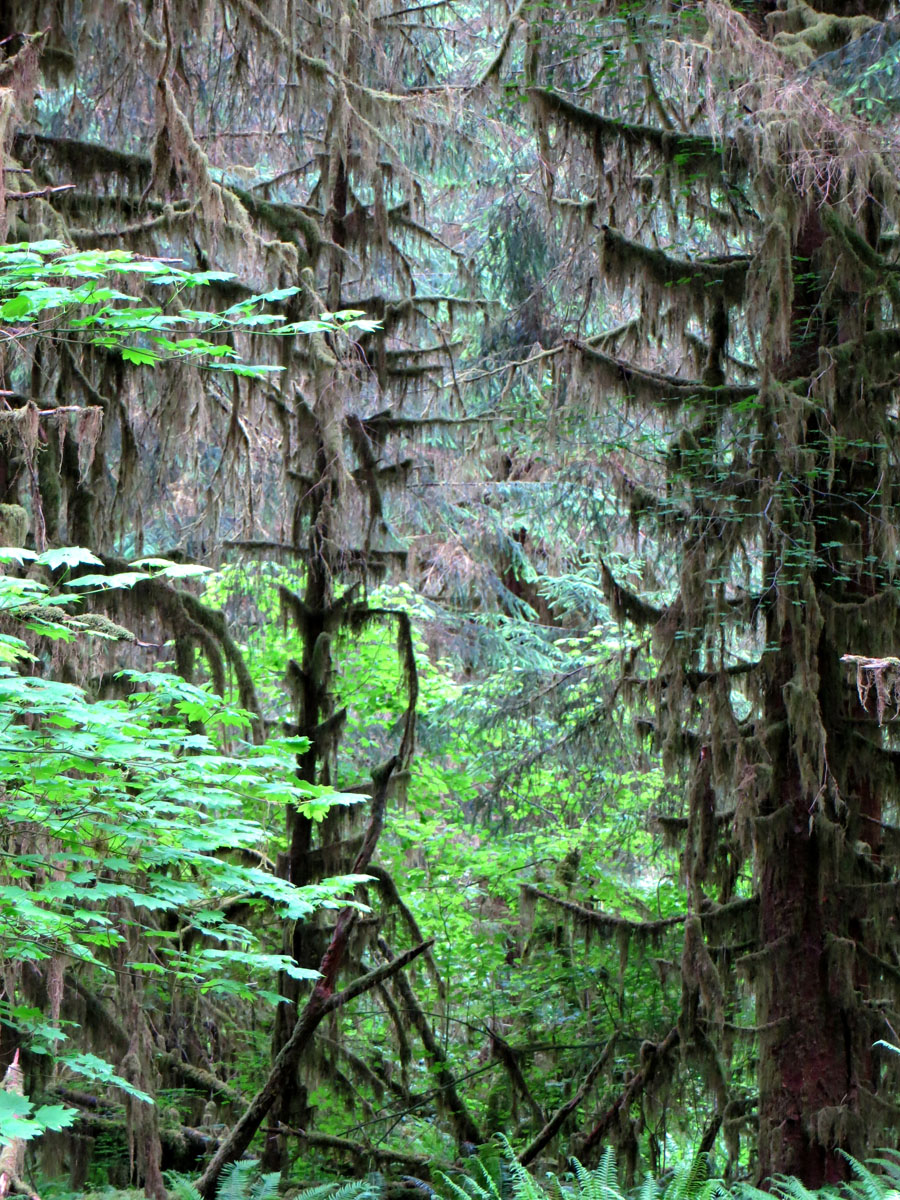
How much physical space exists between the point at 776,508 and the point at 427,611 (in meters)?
5.53

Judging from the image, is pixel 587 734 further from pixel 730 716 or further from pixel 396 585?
pixel 396 585

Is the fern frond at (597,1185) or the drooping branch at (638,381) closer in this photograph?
the fern frond at (597,1185)

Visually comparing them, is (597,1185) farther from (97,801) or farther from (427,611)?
(427,611)

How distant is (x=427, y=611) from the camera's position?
41.3ft

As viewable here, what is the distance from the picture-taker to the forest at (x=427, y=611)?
5090 mm

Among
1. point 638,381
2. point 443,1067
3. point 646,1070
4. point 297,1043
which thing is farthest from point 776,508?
point 443,1067

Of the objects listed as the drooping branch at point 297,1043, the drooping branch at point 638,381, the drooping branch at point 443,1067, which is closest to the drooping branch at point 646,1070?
the drooping branch at point 443,1067

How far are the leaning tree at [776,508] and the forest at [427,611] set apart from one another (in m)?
0.03

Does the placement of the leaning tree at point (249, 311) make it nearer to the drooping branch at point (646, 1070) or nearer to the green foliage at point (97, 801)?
the green foliage at point (97, 801)

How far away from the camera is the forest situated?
5.09 meters

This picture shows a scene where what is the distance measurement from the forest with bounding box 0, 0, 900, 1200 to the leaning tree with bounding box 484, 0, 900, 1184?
0.03 m

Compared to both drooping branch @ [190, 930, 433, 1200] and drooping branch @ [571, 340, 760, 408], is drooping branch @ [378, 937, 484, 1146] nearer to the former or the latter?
drooping branch @ [190, 930, 433, 1200]

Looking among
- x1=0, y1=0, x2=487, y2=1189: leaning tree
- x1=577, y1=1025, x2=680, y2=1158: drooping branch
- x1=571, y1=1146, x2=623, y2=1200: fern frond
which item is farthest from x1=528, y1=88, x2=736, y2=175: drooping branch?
x1=571, y1=1146, x2=623, y2=1200: fern frond

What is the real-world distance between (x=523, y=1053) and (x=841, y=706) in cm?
464
